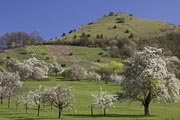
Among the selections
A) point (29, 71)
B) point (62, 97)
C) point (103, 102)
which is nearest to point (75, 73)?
point (29, 71)

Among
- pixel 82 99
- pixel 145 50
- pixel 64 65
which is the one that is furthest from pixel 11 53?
pixel 145 50

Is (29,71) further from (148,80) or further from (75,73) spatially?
(148,80)

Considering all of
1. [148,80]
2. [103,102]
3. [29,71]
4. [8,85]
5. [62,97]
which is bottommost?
[103,102]

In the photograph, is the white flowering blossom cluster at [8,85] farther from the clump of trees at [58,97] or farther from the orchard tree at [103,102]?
the orchard tree at [103,102]

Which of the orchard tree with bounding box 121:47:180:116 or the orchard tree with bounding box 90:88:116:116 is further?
the orchard tree with bounding box 90:88:116:116

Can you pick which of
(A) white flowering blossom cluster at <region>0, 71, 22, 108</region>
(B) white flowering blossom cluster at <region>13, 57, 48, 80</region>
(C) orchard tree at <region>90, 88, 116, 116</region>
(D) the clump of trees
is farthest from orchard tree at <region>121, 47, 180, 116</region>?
(B) white flowering blossom cluster at <region>13, 57, 48, 80</region>

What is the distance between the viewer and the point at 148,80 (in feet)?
220

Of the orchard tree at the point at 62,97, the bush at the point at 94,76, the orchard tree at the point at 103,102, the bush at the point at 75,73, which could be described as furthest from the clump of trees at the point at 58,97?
the bush at the point at 94,76

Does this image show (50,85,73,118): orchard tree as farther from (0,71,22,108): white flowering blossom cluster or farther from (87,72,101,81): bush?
(87,72,101,81): bush

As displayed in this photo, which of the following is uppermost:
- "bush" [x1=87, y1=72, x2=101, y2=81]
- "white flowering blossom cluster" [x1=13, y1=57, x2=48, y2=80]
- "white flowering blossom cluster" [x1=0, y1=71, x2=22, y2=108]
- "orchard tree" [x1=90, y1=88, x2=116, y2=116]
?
"white flowering blossom cluster" [x1=13, y1=57, x2=48, y2=80]

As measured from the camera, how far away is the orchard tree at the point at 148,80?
2645 inches

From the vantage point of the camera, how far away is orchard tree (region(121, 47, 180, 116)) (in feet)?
220

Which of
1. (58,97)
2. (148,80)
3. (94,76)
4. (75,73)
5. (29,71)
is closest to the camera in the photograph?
(58,97)

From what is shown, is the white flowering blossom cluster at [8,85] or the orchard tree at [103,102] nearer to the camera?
the orchard tree at [103,102]
